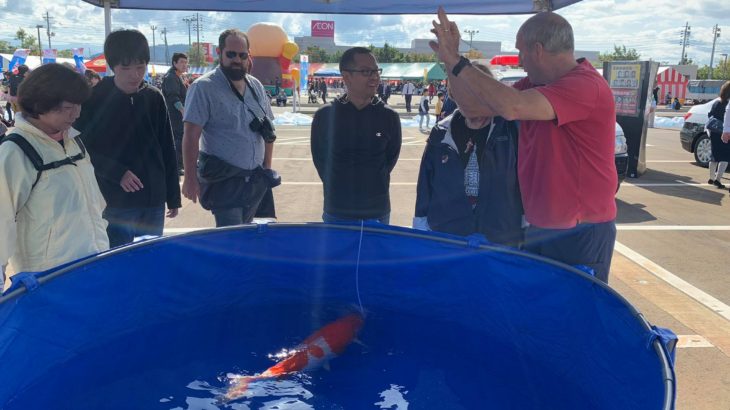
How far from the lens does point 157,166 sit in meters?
3.79

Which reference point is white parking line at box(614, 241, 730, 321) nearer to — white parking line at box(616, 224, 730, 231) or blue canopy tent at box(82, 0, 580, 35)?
white parking line at box(616, 224, 730, 231)

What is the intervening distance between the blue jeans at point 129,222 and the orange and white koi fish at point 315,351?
129 cm

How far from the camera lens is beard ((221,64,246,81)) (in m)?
3.93

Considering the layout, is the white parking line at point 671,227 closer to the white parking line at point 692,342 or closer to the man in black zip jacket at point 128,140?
the white parking line at point 692,342

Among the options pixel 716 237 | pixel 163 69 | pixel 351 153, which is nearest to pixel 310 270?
pixel 351 153

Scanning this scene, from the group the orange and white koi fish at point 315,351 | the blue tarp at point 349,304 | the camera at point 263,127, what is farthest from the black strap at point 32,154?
the camera at point 263,127

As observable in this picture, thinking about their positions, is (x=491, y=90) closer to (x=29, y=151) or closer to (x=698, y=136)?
(x=29, y=151)

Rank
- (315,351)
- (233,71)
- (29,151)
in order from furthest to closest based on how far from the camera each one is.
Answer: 1. (233,71)
2. (315,351)
3. (29,151)

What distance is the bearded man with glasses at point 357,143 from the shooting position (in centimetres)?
394

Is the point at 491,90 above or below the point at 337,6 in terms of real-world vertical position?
below

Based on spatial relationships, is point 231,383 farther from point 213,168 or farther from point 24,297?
point 213,168

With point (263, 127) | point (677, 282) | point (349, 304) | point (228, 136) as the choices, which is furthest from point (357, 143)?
point (677, 282)

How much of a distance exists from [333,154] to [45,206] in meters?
1.93

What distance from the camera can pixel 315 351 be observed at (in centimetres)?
353
